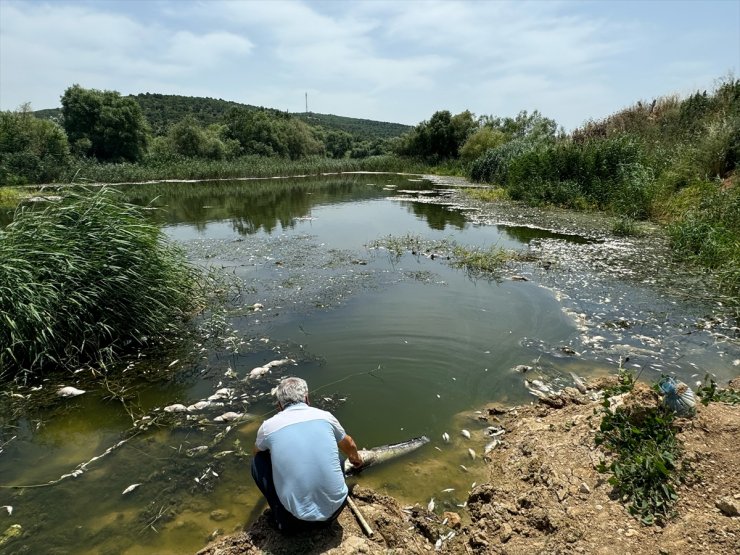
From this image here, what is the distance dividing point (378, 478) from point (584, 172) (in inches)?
921

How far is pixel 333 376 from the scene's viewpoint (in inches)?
276

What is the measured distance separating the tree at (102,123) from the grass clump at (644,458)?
6948 centimetres

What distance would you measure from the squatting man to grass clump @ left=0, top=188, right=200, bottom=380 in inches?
190

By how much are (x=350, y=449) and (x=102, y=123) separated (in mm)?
70230

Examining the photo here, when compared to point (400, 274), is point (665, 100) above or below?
above

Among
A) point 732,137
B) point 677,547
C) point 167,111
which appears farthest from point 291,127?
point 677,547

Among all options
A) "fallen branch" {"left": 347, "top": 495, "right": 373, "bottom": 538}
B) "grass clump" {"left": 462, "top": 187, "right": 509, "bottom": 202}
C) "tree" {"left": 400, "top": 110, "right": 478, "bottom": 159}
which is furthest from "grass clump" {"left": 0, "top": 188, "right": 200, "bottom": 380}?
"tree" {"left": 400, "top": 110, "right": 478, "bottom": 159}

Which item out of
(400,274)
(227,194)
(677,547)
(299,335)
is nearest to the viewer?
(677,547)

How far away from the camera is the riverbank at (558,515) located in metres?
3.34

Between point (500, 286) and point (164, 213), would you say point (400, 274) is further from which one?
point (164, 213)

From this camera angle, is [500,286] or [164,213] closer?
[500,286]

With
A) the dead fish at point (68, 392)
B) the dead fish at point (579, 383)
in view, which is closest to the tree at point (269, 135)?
the dead fish at point (68, 392)

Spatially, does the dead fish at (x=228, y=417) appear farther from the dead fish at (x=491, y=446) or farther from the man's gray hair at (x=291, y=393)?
the dead fish at (x=491, y=446)

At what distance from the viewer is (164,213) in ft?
81.6
